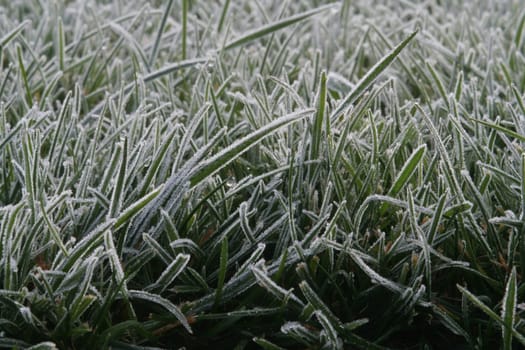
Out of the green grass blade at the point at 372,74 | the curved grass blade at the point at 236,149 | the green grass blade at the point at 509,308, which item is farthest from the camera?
the green grass blade at the point at 372,74

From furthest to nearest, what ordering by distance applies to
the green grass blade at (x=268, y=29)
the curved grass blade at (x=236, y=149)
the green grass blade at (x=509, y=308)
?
the green grass blade at (x=268, y=29)
the curved grass blade at (x=236, y=149)
the green grass blade at (x=509, y=308)

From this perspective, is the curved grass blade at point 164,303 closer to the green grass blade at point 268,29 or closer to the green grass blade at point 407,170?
the green grass blade at point 407,170

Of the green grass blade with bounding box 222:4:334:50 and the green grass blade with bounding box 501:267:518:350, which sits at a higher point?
the green grass blade with bounding box 222:4:334:50

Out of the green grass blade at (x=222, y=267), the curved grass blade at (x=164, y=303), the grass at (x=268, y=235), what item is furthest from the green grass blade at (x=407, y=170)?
the curved grass blade at (x=164, y=303)

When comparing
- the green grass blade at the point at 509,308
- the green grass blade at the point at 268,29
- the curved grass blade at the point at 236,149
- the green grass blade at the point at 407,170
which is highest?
the green grass blade at the point at 268,29

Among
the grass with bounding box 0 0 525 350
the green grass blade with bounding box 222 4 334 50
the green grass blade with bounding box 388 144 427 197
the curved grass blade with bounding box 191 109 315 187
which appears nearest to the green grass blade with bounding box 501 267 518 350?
the grass with bounding box 0 0 525 350

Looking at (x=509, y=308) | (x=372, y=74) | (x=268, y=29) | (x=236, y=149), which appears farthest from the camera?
(x=268, y=29)

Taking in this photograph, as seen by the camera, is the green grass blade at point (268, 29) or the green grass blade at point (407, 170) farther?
the green grass blade at point (268, 29)

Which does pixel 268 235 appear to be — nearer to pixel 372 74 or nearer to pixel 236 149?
pixel 236 149

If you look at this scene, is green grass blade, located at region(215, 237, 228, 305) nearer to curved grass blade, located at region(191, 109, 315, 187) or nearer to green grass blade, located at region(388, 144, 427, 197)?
curved grass blade, located at region(191, 109, 315, 187)

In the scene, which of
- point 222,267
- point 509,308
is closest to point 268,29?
point 222,267

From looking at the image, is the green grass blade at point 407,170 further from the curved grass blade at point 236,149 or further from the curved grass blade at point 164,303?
A: the curved grass blade at point 164,303

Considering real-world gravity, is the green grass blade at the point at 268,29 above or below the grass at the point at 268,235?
above
